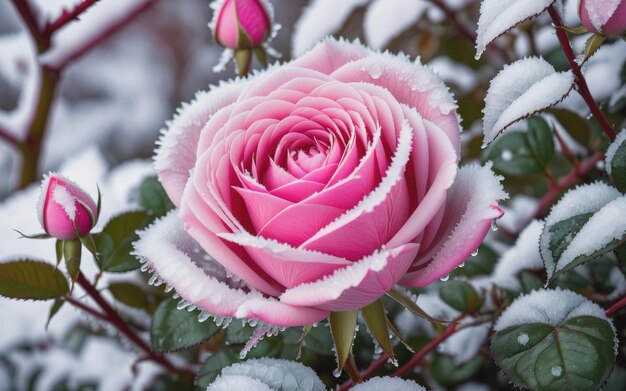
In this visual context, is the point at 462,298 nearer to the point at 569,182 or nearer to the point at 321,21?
the point at 569,182

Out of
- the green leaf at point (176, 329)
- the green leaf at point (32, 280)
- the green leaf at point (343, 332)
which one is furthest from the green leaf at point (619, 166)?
the green leaf at point (32, 280)

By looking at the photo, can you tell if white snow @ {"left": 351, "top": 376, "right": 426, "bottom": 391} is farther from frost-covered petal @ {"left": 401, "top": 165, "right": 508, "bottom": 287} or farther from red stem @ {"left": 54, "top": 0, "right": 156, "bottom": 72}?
red stem @ {"left": 54, "top": 0, "right": 156, "bottom": 72}

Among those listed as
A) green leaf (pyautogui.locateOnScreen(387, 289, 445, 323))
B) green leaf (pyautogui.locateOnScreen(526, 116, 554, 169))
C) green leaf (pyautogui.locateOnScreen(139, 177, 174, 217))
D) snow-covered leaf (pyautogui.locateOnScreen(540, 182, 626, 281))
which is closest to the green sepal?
green leaf (pyautogui.locateOnScreen(139, 177, 174, 217))

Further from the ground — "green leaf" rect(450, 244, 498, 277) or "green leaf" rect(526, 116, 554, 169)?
"green leaf" rect(526, 116, 554, 169)

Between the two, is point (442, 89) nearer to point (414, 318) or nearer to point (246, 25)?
point (246, 25)

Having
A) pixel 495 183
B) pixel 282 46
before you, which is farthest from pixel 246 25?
pixel 282 46

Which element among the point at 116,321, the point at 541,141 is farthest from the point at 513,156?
the point at 116,321
